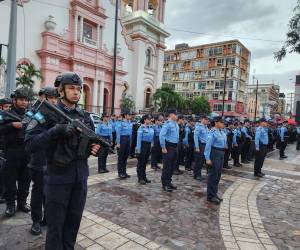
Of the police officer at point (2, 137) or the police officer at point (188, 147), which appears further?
the police officer at point (188, 147)

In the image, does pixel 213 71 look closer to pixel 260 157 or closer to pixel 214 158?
pixel 260 157

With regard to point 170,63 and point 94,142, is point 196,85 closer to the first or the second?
point 170,63

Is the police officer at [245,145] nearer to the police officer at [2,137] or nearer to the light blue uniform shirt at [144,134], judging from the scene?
the light blue uniform shirt at [144,134]

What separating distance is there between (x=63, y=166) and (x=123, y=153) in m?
5.06

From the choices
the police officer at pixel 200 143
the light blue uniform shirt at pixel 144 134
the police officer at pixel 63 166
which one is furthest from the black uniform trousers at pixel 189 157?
the police officer at pixel 63 166

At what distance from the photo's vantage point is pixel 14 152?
437 cm

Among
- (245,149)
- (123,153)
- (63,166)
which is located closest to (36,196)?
(63,166)

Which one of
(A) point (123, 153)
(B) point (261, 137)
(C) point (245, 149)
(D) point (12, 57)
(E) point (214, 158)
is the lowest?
(C) point (245, 149)

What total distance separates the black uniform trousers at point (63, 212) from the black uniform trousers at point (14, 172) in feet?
6.62

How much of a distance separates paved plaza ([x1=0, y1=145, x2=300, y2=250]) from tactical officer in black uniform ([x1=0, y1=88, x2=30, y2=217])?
429 millimetres

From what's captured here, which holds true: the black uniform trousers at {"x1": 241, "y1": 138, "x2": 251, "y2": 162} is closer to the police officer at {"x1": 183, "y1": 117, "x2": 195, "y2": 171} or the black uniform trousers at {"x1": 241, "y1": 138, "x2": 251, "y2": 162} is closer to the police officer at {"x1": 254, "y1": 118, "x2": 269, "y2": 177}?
the police officer at {"x1": 254, "y1": 118, "x2": 269, "y2": 177}

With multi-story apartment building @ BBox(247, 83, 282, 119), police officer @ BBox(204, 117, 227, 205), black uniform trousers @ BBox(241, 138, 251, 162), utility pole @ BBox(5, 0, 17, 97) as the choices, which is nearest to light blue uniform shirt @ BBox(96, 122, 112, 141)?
utility pole @ BBox(5, 0, 17, 97)

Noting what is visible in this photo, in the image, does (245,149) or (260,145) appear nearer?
(260,145)

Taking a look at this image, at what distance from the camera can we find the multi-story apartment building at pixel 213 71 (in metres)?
59.1
